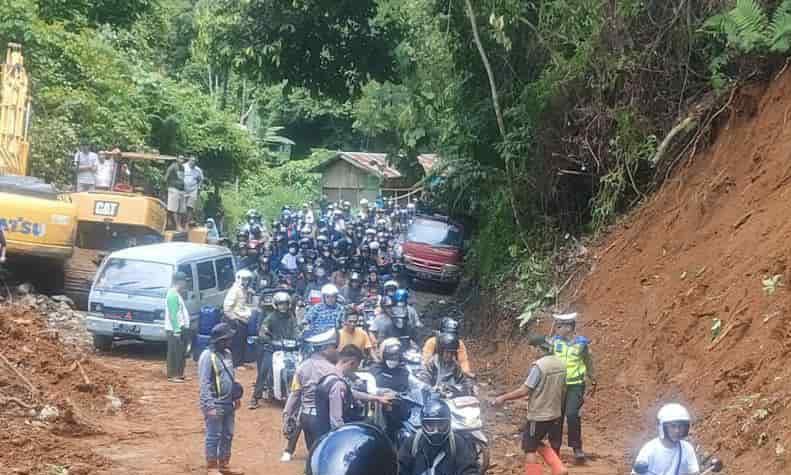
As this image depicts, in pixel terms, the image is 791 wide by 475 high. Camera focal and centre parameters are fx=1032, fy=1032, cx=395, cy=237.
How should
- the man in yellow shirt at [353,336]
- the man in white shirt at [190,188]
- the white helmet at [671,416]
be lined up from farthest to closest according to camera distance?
1. the man in white shirt at [190,188]
2. the man in yellow shirt at [353,336]
3. the white helmet at [671,416]

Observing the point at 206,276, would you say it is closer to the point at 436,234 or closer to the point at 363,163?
the point at 436,234

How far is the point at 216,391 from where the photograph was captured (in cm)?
987

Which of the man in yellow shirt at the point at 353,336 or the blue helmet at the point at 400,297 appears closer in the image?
the man in yellow shirt at the point at 353,336

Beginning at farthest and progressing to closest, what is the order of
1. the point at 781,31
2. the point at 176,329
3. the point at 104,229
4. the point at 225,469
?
1. the point at 104,229
2. the point at 176,329
3. the point at 781,31
4. the point at 225,469

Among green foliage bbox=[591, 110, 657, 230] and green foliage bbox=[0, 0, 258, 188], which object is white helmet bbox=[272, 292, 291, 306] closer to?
green foliage bbox=[591, 110, 657, 230]

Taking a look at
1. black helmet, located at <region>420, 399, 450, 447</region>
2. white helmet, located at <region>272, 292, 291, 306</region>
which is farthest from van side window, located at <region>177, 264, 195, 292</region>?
black helmet, located at <region>420, 399, 450, 447</region>

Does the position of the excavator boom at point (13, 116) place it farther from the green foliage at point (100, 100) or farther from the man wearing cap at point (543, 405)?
the man wearing cap at point (543, 405)

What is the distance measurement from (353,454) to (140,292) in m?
12.1

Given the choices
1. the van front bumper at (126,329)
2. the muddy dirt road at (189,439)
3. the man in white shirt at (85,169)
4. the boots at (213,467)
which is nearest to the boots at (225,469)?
the boots at (213,467)

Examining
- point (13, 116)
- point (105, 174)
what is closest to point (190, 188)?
point (105, 174)

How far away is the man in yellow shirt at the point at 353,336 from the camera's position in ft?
41.6

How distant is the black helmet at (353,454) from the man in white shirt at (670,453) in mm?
2038

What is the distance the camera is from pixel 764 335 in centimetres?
1088

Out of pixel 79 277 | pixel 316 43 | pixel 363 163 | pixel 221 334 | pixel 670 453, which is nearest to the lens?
pixel 670 453
